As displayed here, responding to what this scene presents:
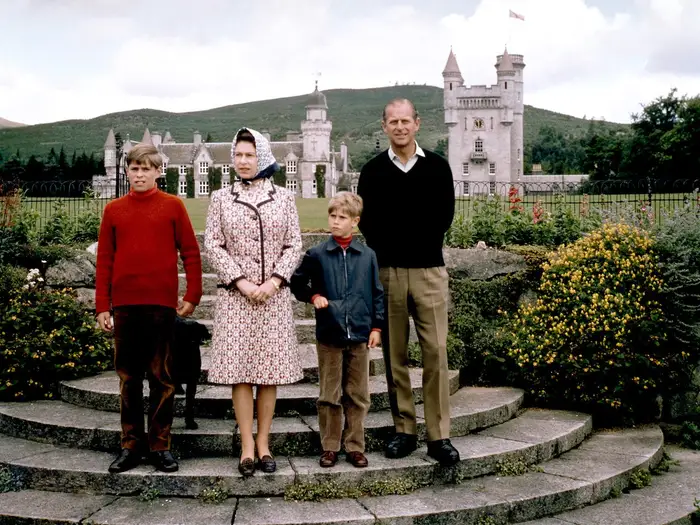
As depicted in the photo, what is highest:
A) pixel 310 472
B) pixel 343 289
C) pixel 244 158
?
pixel 244 158

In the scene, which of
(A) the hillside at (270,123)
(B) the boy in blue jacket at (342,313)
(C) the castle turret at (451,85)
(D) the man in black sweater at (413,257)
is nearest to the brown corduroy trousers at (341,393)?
(B) the boy in blue jacket at (342,313)

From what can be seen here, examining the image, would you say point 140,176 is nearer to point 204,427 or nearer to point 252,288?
point 252,288

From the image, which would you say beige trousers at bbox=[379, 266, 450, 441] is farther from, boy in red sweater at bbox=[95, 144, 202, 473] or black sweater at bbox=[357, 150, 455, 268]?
boy in red sweater at bbox=[95, 144, 202, 473]

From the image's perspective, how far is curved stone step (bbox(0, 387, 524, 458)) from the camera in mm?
5383

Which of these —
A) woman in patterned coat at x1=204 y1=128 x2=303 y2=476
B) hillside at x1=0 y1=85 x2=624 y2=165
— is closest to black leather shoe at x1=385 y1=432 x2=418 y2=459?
woman in patterned coat at x1=204 y1=128 x2=303 y2=476

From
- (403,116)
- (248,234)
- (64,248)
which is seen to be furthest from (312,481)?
(64,248)

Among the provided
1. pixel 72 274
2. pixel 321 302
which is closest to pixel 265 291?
pixel 321 302

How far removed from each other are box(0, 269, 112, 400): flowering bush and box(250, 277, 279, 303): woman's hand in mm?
2813

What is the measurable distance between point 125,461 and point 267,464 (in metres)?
0.98

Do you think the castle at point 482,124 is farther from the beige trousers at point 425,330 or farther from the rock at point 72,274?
the beige trousers at point 425,330

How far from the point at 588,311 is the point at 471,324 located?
1.34 metres

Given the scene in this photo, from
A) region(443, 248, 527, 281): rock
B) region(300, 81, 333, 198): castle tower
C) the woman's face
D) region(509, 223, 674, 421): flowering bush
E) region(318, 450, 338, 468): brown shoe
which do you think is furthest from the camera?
region(300, 81, 333, 198): castle tower

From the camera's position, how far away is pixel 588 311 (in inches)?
277

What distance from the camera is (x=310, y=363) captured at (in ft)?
21.8
